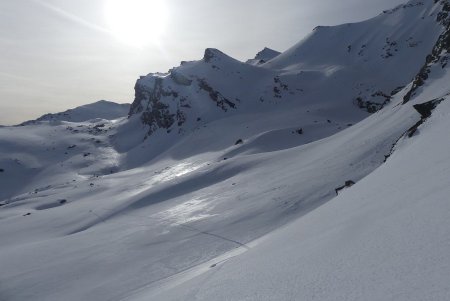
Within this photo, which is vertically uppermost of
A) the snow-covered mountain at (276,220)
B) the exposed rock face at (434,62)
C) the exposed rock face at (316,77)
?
the exposed rock face at (316,77)

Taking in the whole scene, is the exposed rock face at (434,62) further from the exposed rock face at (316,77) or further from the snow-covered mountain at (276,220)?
the exposed rock face at (316,77)

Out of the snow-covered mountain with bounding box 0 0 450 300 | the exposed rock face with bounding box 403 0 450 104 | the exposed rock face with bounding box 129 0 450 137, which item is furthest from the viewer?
the exposed rock face with bounding box 129 0 450 137

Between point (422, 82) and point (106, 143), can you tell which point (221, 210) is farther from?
point (106, 143)

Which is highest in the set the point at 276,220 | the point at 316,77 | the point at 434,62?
the point at 316,77

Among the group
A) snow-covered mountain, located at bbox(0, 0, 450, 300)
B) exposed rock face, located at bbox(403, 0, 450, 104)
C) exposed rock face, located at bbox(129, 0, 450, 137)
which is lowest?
snow-covered mountain, located at bbox(0, 0, 450, 300)

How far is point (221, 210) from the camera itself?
23141mm

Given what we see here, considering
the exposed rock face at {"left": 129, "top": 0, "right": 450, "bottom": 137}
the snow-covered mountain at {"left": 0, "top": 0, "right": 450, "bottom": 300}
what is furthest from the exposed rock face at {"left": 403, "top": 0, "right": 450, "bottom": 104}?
the exposed rock face at {"left": 129, "top": 0, "right": 450, "bottom": 137}

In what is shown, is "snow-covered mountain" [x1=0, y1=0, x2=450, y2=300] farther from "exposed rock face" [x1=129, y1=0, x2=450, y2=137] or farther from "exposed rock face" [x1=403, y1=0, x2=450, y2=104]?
"exposed rock face" [x1=129, y1=0, x2=450, y2=137]

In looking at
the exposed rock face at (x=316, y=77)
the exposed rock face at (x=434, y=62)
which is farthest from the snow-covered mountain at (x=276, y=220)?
the exposed rock face at (x=316, y=77)

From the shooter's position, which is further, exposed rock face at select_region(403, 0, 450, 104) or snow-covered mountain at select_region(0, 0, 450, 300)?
exposed rock face at select_region(403, 0, 450, 104)

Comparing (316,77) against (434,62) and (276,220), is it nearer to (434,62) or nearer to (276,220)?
(434,62)

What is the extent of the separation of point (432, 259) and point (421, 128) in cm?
1132

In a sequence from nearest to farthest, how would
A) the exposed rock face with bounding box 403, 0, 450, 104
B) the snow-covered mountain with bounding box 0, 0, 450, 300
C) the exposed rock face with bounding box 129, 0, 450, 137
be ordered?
the snow-covered mountain with bounding box 0, 0, 450, 300 < the exposed rock face with bounding box 403, 0, 450, 104 < the exposed rock face with bounding box 129, 0, 450, 137

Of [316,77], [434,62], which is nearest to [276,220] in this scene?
[434,62]
